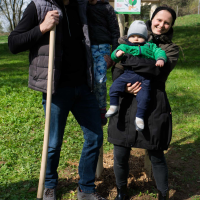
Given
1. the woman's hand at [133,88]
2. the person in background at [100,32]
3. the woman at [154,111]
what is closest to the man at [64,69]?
the person in background at [100,32]

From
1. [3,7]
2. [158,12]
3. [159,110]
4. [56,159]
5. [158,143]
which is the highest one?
[3,7]

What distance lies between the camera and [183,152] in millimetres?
3936

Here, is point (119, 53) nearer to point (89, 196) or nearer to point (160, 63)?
point (160, 63)

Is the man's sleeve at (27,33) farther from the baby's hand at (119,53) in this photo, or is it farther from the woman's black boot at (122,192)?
the woman's black boot at (122,192)

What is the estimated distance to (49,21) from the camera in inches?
79.9

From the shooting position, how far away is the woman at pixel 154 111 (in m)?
2.21

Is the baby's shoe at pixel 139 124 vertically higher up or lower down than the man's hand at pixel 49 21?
lower down

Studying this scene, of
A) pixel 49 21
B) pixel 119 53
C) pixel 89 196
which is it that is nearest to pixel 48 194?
pixel 89 196

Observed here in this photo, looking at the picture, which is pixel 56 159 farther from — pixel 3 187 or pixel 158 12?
pixel 158 12

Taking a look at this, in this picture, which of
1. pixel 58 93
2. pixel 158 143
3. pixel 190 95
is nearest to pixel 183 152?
pixel 158 143

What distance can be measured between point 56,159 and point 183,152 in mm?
2238

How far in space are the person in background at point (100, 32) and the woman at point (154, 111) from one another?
309 mm

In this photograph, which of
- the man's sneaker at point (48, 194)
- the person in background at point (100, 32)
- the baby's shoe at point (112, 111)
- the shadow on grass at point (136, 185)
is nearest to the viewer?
the baby's shoe at point (112, 111)

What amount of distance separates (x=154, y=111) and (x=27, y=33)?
1.25 meters
